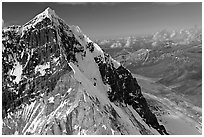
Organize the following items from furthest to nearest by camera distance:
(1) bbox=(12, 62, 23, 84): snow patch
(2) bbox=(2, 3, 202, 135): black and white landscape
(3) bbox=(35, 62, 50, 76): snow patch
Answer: (1) bbox=(12, 62, 23, 84): snow patch → (3) bbox=(35, 62, 50, 76): snow patch → (2) bbox=(2, 3, 202, 135): black and white landscape

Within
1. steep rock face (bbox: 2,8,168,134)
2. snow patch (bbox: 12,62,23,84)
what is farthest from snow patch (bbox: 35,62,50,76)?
snow patch (bbox: 12,62,23,84)

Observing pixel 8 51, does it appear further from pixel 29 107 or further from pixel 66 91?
pixel 66 91

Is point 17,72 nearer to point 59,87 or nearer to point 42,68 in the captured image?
point 42,68

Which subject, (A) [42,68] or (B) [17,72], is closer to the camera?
(A) [42,68]

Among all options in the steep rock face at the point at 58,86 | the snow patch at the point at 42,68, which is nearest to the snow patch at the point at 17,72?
the steep rock face at the point at 58,86

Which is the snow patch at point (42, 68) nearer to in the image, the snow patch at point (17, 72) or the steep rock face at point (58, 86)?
the steep rock face at point (58, 86)

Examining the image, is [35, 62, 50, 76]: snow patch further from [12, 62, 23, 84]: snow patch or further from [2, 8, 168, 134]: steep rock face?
[12, 62, 23, 84]: snow patch

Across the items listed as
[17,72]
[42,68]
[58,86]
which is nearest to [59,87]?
[58,86]

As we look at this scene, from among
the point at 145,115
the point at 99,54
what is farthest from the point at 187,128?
the point at 99,54
